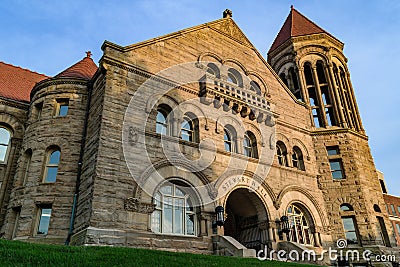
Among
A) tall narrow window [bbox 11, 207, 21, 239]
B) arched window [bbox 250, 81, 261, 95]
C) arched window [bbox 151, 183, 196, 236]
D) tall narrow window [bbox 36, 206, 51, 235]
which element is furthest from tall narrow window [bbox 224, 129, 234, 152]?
tall narrow window [bbox 11, 207, 21, 239]

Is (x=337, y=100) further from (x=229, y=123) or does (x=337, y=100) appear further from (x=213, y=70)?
(x=229, y=123)

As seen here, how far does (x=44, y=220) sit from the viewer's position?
13.6 m

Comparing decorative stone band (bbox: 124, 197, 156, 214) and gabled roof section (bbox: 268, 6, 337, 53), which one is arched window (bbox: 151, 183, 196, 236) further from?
gabled roof section (bbox: 268, 6, 337, 53)

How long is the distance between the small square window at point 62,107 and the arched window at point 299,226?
11922mm

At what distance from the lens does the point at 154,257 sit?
897 cm

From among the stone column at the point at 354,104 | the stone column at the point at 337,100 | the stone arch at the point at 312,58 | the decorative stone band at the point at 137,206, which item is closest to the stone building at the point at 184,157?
the decorative stone band at the point at 137,206

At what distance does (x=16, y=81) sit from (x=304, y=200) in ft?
60.1

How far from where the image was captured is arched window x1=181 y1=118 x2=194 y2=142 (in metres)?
16.0

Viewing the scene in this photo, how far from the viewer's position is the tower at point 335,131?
19.0 meters

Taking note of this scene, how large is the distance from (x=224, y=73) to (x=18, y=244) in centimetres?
1377

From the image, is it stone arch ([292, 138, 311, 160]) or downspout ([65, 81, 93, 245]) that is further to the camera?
stone arch ([292, 138, 311, 160])

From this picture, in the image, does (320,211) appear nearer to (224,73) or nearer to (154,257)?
(224,73)

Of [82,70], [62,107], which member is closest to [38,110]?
[62,107]

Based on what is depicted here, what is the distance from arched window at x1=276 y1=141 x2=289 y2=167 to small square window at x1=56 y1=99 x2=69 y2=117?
445 inches
